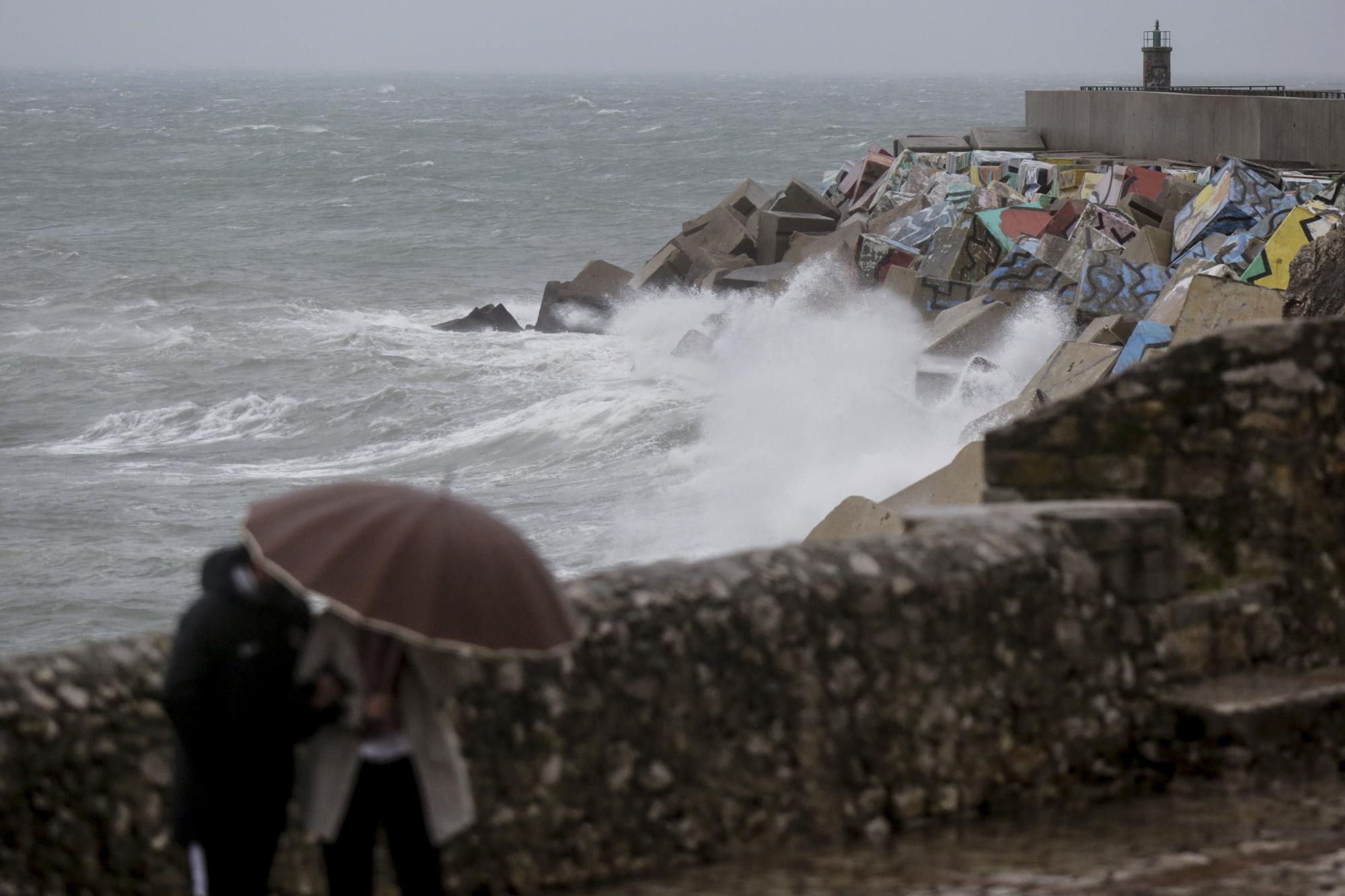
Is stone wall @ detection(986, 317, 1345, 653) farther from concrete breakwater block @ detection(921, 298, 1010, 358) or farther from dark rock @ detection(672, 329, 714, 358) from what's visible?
dark rock @ detection(672, 329, 714, 358)

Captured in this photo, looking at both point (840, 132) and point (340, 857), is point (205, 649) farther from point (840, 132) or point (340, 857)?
point (840, 132)

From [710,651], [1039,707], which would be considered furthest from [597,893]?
[1039,707]

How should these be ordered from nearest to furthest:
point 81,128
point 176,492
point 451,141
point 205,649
Answer: point 205,649 < point 176,492 < point 451,141 < point 81,128

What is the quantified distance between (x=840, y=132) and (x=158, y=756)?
83130 mm

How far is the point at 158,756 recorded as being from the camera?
343 centimetres

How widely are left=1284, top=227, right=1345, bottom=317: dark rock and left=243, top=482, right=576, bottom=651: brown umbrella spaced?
6.45 m

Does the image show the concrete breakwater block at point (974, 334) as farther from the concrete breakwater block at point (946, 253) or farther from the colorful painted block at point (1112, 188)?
the colorful painted block at point (1112, 188)

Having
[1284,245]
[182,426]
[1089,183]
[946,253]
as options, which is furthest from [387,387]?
[1284,245]

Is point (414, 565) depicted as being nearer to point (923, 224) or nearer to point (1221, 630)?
point (1221, 630)

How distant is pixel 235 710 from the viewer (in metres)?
3.00

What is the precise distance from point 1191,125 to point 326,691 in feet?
86.5

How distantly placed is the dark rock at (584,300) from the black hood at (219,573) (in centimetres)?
2393

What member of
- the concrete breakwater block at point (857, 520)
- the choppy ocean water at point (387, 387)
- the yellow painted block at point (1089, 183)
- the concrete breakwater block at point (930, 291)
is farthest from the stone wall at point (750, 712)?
the yellow painted block at point (1089, 183)

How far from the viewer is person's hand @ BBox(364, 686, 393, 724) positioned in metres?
3.02
